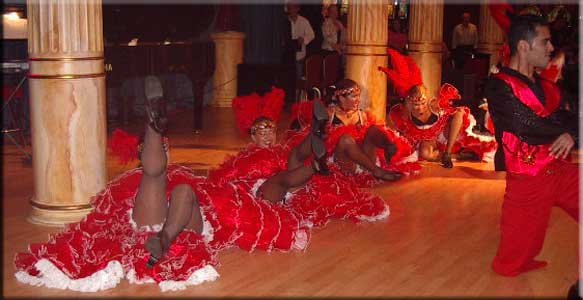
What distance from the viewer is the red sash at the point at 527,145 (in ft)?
13.8

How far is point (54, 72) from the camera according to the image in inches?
208

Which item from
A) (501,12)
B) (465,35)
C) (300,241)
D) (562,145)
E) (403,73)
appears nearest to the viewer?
(562,145)

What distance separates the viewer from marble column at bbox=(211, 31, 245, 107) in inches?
523

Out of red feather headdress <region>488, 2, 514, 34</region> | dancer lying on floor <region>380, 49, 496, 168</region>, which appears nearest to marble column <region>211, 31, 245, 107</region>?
dancer lying on floor <region>380, 49, 496, 168</region>

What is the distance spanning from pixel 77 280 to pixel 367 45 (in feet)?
15.6

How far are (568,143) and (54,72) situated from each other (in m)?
3.24

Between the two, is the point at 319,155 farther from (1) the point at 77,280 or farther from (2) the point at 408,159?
(2) the point at 408,159

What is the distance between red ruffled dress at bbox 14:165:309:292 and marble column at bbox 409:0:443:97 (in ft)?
16.5

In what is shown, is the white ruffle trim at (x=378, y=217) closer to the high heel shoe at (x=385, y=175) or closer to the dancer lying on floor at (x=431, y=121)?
the high heel shoe at (x=385, y=175)

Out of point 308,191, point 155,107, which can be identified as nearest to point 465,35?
point 308,191

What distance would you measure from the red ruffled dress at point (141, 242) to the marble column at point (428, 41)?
16.5ft

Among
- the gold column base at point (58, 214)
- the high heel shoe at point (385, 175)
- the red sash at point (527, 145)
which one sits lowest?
the gold column base at point (58, 214)

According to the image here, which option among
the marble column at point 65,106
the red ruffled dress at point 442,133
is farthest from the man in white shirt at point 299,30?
the marble column at point 65,106

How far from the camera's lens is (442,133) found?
8.31m
